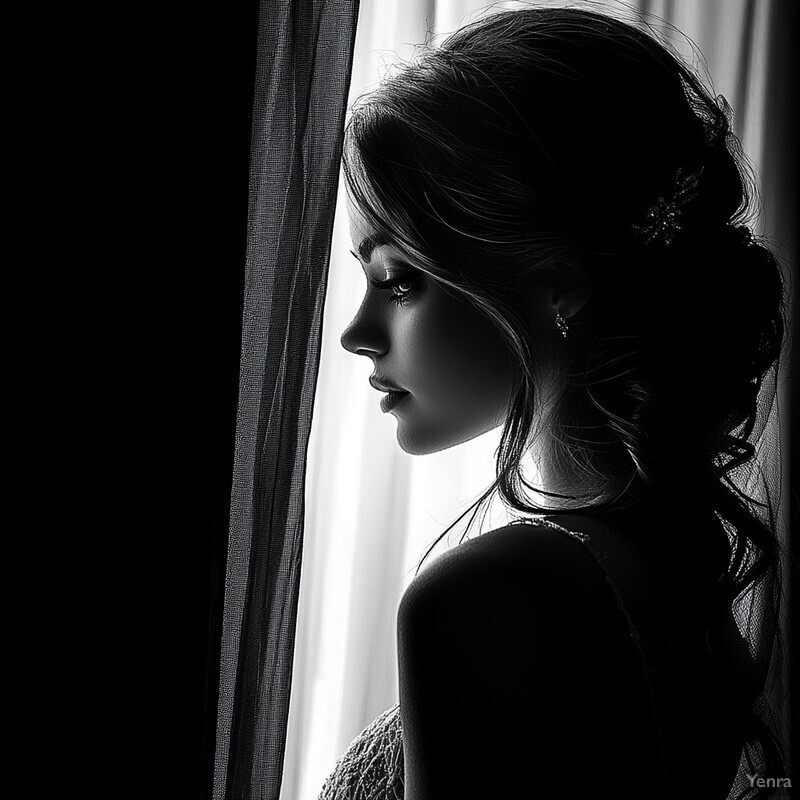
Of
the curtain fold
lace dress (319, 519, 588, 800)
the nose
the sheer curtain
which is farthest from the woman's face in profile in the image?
the sheer curtain

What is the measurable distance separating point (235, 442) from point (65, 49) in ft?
1.11

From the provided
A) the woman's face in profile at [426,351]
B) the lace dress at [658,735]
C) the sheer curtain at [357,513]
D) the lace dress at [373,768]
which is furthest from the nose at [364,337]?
the sheer curtain at [357,513]

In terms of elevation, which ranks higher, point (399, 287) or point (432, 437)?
point (399, 287)

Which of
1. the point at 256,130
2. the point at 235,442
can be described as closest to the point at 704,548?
the point at 235,442

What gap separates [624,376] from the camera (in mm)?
782

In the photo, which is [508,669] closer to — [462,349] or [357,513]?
[462,349]

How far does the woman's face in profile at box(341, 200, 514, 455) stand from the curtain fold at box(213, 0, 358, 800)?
124 mm

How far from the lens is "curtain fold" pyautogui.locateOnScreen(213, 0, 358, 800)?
68 cm

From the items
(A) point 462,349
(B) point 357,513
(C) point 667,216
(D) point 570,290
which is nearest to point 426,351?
(A) point 462,349

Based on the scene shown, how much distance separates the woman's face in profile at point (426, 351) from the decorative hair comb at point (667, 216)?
169 millimetres

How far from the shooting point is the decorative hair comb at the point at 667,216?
780mm

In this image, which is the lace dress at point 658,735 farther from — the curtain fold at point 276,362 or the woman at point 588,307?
the curtain fold at point 276,362

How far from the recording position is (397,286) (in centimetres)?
83

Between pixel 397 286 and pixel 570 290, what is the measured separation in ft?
0.55
